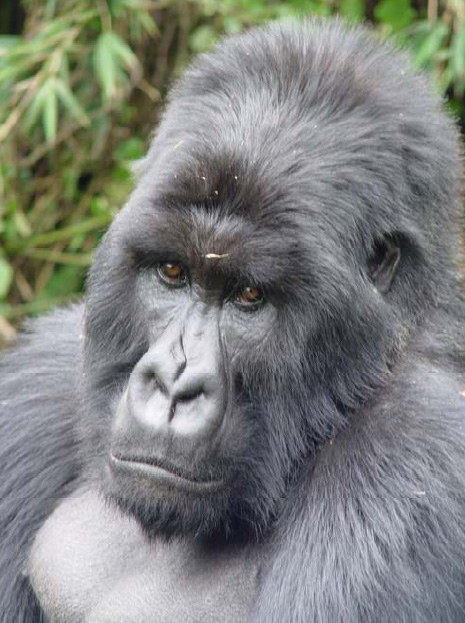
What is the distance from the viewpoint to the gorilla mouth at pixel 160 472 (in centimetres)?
300

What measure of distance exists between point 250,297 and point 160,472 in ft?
1.71

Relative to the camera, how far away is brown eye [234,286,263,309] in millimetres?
3129

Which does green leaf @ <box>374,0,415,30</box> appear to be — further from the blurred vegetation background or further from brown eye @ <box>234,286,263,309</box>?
brown eye @ <box>234,286,263,309</box>

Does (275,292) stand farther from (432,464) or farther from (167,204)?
(432,464)

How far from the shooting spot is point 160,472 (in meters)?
3.00

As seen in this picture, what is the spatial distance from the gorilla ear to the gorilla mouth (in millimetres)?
719

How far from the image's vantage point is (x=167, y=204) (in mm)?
3152

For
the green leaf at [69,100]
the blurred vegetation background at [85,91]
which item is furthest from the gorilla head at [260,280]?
the green leaf at [69,100]

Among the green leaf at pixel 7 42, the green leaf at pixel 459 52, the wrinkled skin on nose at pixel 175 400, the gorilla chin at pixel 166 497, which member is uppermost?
the green leaf at pixel 459 52

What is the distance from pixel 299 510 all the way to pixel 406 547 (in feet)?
1.05

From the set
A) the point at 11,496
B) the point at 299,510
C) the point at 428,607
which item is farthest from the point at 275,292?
the point at 11,496

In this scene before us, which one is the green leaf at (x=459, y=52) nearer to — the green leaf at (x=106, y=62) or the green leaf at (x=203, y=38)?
the green leaf at (x=203, y=38)

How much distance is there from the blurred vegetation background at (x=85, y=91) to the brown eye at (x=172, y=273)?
8.43 feet

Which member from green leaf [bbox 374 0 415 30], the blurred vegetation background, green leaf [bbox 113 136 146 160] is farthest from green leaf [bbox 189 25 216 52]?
green leaf [bbox 374 0 415 30]
